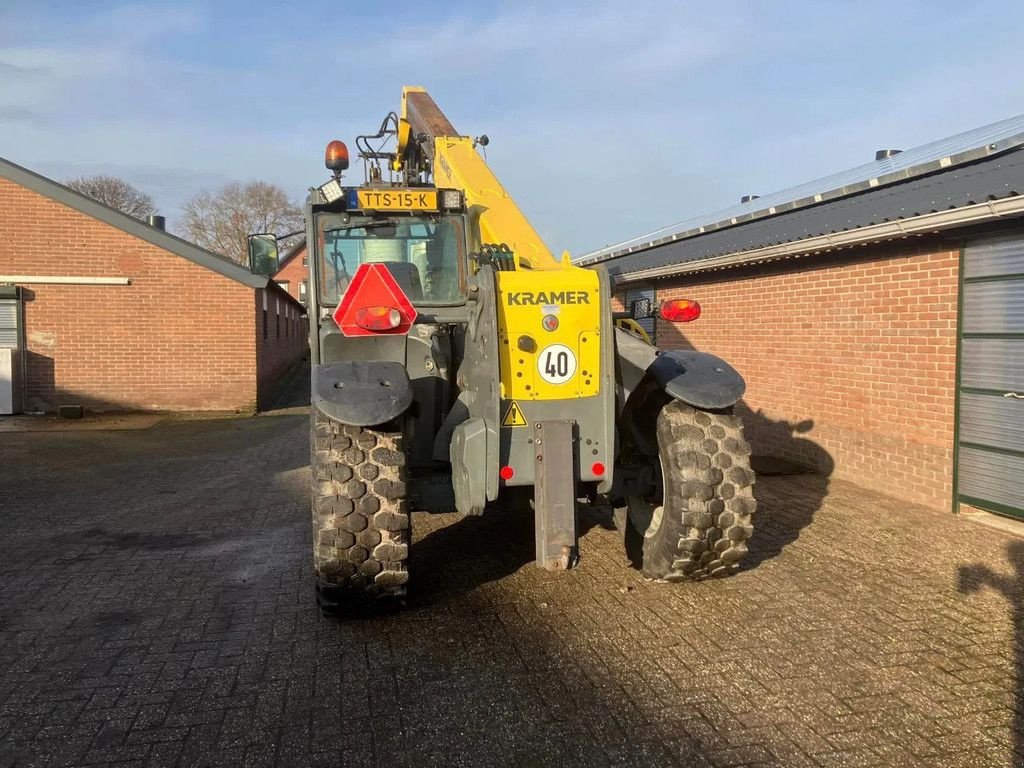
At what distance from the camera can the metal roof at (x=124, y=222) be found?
13969 millimetres

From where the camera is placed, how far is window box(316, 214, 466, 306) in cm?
541

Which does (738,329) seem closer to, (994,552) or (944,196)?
(944,196)

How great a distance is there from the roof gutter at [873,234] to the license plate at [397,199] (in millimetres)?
1463

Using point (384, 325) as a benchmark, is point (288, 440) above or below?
below

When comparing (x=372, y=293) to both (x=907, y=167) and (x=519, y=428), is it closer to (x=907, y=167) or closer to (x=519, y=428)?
(x=519, y=428)

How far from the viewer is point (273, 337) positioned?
18.9 m

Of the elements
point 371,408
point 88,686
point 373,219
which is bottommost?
point 88,686

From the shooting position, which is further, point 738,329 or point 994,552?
point 738,329

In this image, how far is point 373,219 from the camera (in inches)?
215

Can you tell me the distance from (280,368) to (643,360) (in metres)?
17.6

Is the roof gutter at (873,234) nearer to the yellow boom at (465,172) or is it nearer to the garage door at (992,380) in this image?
the garage door at (992,380)

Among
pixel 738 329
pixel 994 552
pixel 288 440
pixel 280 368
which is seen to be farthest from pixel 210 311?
pixel 994 552

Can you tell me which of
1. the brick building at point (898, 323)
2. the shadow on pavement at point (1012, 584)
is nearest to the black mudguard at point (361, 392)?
the shadow on pavement at point (1012, 584)

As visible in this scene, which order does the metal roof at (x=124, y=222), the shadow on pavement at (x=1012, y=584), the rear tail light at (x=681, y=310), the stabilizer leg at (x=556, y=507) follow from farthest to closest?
1. the metal roof at (x=124, y=222)
2. the rear tail light at (x=681, y=310)
3. the stabilizer leg at (x=556, y=507)
4. the shadow on pavement at (x=1012, y=584)
